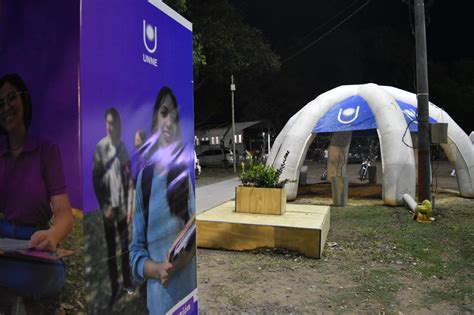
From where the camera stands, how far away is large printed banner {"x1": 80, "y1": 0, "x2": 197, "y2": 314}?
1481mm

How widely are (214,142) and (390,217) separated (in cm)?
2859

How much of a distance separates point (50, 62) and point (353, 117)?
38.3 feet

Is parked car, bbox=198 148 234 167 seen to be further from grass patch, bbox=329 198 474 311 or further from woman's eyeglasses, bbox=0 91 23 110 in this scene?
woman's eyeglasses, bbox=0 91 23 110

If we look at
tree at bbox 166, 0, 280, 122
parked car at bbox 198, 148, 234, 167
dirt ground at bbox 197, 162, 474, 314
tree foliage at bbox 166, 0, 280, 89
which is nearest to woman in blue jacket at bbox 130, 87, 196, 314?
dirt ground at bbox 197, 162, 474, 314

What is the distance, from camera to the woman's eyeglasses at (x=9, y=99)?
5.05ft

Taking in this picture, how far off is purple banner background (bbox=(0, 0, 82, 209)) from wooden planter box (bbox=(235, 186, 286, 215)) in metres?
5.81

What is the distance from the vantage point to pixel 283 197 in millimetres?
7164

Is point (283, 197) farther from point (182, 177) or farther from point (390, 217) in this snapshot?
point (182, 177)

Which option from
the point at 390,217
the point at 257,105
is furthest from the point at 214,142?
the point at 390,217

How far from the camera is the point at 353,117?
40.7 ft

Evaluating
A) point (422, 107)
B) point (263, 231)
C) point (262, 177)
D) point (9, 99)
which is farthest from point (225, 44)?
point (9, 99)

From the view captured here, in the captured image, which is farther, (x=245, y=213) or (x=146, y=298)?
(x=245, y=213)

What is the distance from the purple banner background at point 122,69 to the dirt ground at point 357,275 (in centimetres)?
316

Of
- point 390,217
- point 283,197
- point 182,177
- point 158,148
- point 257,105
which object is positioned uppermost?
point 257,105
